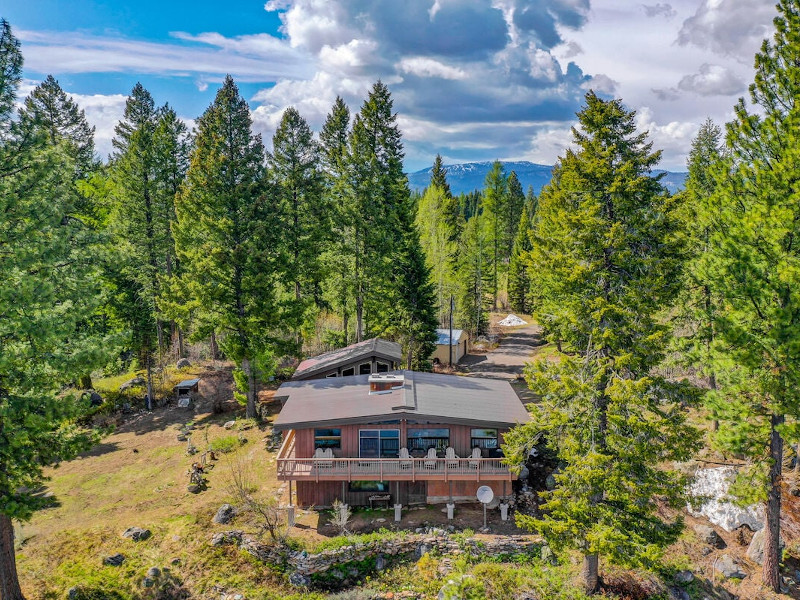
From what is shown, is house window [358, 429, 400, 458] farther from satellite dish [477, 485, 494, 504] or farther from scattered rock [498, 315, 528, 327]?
scattered rock [498, 315, 528, 327]

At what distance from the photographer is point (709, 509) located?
57.6ft

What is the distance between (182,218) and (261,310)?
30.8 feet

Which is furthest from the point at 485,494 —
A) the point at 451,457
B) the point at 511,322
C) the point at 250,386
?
the point at 511,322

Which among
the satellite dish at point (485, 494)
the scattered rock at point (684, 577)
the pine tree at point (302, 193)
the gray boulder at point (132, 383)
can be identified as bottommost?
the scattered rock at point (684, 577)

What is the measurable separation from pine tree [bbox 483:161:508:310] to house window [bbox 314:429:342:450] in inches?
1536

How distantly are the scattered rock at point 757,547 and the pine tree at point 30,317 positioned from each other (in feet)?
67.6

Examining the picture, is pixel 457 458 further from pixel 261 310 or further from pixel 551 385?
pixel 261 310

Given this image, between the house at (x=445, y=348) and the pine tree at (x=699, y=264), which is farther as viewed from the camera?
the house at (x=445, y=348)

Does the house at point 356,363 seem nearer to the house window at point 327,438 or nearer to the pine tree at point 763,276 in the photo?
the house window at point 327,438

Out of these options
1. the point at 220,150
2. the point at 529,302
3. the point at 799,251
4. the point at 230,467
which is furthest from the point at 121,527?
the point at 529,302

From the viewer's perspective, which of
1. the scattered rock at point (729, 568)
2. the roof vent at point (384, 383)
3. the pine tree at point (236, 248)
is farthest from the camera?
the pine tree at point (236, 248)

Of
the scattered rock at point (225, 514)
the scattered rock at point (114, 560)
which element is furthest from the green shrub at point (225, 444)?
the scattered rock at point (114, 560)

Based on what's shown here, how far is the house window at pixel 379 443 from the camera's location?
18625 millimetres

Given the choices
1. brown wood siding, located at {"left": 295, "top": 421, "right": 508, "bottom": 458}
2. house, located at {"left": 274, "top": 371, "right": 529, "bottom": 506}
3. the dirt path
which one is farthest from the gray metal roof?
the dirt path
